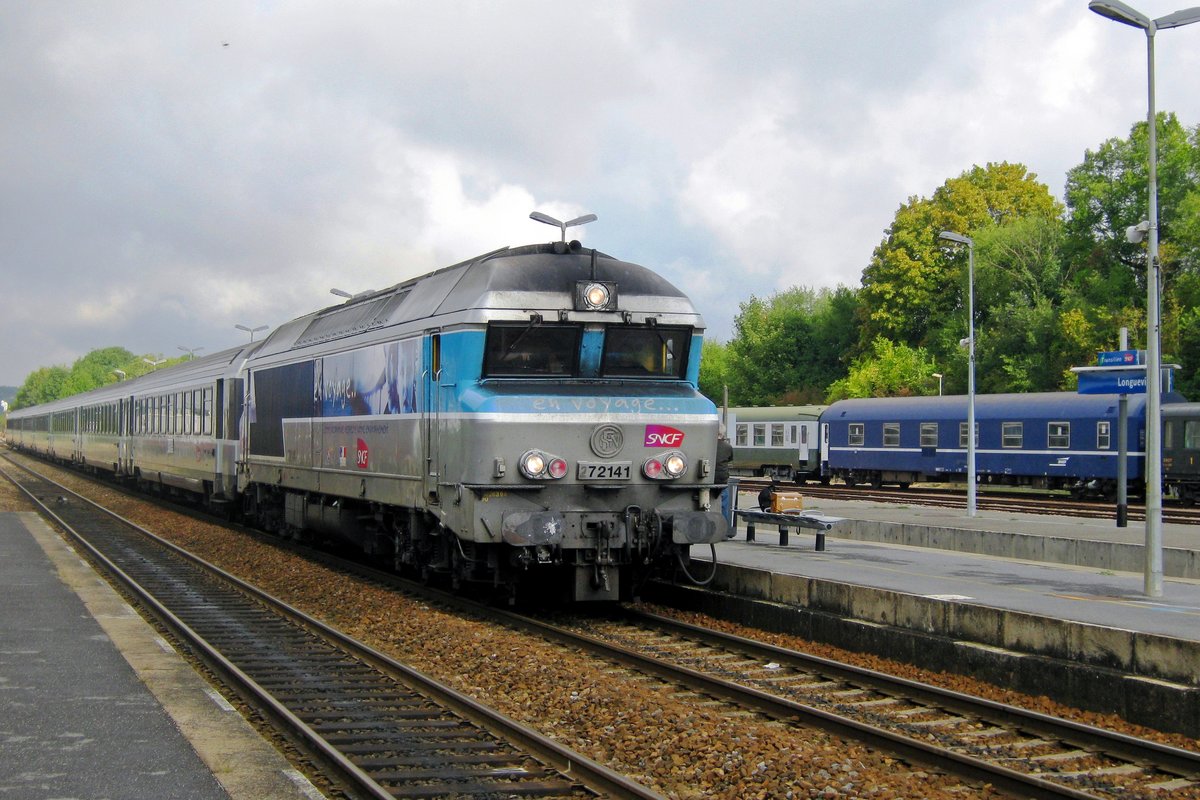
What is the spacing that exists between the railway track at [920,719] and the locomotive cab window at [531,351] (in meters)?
2.75

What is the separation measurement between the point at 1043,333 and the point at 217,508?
4016cm

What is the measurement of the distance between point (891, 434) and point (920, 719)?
3735cm

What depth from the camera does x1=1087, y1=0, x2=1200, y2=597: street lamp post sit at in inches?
574

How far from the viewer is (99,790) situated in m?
6.90

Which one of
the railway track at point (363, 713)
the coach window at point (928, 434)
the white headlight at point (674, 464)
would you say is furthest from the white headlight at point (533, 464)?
the coach window at point (928, 434)

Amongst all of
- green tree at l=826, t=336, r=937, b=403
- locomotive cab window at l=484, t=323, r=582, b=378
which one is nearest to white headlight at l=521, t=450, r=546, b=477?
locomotive cab window at l=484, t=323, r=582, b=378

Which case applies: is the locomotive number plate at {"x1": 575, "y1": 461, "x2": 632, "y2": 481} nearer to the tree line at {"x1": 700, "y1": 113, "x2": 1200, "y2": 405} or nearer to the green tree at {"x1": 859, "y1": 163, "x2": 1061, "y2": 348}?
the tree line at {"x1": 700, "y1": 113, "x2": 1200, "y2": 405}

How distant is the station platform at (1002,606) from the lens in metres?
9.78

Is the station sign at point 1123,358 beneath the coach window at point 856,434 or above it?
above

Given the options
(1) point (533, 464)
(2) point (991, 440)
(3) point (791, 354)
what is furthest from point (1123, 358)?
(3) point (791, 354)

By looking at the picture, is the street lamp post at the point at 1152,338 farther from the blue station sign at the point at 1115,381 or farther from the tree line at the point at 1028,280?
the tree line at the point at 1028,280

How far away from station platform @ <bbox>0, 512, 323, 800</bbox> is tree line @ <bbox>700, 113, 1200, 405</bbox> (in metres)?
43.2

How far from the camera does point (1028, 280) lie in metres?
60.9

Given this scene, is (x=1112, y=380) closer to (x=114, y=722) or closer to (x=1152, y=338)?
(x=1152, y=338)
